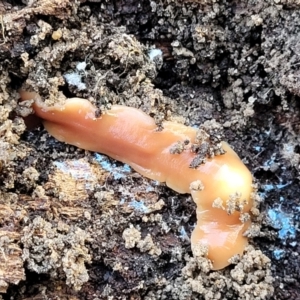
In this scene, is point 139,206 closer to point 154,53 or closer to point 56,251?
point 56,251

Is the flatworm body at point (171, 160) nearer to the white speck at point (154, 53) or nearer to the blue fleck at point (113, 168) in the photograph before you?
the blue fleck at point (113, 168)

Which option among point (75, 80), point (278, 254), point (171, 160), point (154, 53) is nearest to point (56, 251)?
point (171, 160)

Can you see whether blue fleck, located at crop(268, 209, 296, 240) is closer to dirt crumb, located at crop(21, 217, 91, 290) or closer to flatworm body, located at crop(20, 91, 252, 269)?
flatworm body, located at crop(20, 91, 252, 269)

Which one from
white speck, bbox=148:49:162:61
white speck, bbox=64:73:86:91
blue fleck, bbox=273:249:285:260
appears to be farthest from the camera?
white speck, bbox=148:49:162:61

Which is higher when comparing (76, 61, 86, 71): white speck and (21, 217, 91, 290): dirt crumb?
(76, 61, 86, 71): white speck

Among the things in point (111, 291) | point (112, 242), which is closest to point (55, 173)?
point (112, 242)

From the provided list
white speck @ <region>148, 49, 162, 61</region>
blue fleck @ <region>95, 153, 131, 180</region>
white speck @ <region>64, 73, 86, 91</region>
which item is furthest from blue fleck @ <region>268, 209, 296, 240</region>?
white speck @ <region>64, 73, 86, 91</region>

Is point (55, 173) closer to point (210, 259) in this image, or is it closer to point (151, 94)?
point (151, 94)
